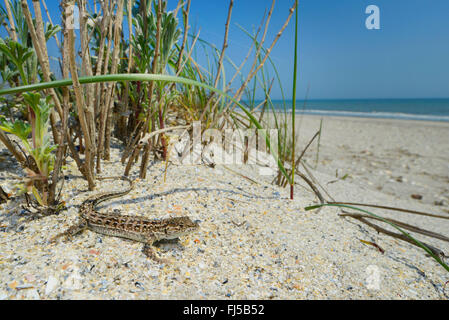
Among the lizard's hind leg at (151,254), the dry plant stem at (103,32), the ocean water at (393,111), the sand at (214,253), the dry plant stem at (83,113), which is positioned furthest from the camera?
the ocean water at (393,111)

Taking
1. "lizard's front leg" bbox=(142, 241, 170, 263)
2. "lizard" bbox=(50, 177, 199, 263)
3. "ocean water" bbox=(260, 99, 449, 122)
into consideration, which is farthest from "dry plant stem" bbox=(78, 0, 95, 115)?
"ocean water" bbox=(260, 99, 449, 122)

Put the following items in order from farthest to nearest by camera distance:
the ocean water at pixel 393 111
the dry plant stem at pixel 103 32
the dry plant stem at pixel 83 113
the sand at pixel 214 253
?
the ocean water at pixel 393 111, the dry plant stem at pixel 103 32, the sand at pixel 214 253, the dry plant stem at pixel 83 113

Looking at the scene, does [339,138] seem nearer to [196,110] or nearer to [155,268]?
[196,110]

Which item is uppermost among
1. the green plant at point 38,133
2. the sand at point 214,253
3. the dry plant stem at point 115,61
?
the dry plant stem at point 115,61

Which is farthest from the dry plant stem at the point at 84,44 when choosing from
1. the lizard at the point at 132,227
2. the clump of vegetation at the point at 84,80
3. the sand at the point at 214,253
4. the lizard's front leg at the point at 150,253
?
the lizard's front leg at the point at 150,253

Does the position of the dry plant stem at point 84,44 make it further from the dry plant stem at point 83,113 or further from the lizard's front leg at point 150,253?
the lizard's front leg at point 150,253

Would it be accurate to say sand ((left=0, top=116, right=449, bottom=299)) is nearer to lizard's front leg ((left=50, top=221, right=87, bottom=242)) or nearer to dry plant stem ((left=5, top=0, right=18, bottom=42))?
lizard's front leg ((left=50, top=221, right=87, bottom=242))
